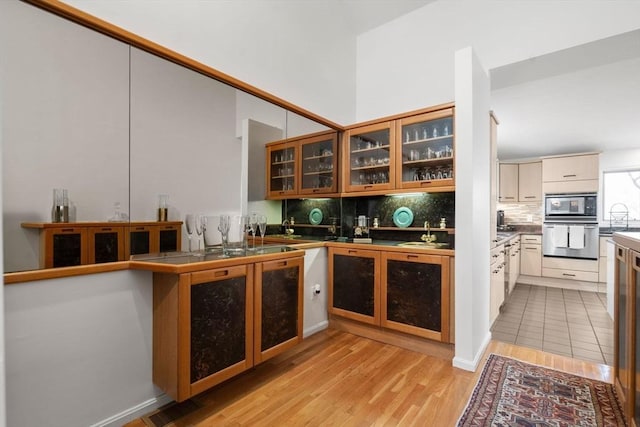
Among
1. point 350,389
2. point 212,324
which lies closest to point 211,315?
point 212,324

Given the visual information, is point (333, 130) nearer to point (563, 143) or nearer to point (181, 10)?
point (181, 10)

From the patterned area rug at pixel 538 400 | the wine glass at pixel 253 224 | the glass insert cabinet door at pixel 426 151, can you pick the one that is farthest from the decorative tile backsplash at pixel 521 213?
the wine glass at pixel 253 224

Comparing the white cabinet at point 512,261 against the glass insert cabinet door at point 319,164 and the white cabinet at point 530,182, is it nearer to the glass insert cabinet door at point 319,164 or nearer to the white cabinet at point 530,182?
the white cabinet at point 530,182

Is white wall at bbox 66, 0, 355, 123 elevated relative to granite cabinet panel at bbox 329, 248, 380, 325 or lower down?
elevated

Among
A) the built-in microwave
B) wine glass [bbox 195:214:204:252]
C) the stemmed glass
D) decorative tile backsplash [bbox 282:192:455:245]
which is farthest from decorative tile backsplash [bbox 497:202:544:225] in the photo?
wine glass [bbox 195:214:204:252]

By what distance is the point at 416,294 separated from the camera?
2.55 metres

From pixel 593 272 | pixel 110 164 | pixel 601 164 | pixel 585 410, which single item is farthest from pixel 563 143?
pixel 110 164

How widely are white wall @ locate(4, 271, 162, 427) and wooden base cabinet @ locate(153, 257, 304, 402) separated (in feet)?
0.34

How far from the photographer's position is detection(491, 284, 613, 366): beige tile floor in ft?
9.02

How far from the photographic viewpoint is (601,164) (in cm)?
575

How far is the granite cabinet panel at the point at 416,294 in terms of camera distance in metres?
2.43

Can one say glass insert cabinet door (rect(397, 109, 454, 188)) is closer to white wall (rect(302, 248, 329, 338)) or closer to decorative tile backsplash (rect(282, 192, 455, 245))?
decorative tile backsplash (rect(282, 192, 455, 245))

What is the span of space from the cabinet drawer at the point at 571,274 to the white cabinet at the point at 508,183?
1512 millimetres

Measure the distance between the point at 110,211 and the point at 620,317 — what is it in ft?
9.91
